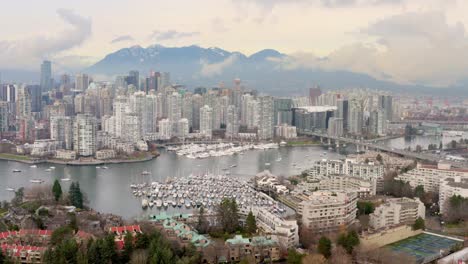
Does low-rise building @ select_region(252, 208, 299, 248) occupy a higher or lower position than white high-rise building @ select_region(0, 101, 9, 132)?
lower

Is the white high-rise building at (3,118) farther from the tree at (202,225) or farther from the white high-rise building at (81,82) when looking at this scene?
the tree at (202,225)

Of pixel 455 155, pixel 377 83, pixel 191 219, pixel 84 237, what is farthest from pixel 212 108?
pixel 377 83

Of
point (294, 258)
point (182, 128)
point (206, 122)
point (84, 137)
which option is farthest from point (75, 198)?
point (206, 122)

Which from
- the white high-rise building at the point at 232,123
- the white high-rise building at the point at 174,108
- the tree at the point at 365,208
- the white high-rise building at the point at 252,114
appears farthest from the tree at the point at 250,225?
the white high-rise building at the point at 174,108

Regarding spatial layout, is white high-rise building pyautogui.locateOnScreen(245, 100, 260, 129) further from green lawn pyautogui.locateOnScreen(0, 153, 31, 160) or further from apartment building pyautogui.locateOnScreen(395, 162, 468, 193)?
apartment building pyautogui.locateOnScreen(395, 162, 468, 193)

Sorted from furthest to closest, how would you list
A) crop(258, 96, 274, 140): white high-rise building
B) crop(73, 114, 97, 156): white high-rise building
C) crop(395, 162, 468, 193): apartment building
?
crop(258, 96, 274, 140): white high-rise building < crop(73, 114, 97, 156): white high-rise building < crop(395, 162, 468, 193): apartment building

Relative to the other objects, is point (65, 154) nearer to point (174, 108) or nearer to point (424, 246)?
point (174, 108)

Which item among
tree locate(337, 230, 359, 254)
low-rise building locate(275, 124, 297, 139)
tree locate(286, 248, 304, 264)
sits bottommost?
tree locate(286, 248, 304, 264)

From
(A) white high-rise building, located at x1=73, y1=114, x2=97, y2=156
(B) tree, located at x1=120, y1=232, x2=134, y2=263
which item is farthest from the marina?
(A) white high-rise building, located at x1=73, y1=114, x2=97, y2=156

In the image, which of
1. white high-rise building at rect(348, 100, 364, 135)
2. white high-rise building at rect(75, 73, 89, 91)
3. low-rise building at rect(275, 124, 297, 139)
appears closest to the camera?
low-rise building at rect(275, 124, 297, 139)
